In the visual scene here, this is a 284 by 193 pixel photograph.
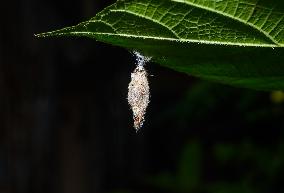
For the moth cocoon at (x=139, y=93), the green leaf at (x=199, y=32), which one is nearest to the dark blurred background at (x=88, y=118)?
the moth cocoon at (x=139, y=93)

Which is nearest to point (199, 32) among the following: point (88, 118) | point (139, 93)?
point (139, 93)

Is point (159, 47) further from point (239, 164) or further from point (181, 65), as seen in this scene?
point (239, 164)

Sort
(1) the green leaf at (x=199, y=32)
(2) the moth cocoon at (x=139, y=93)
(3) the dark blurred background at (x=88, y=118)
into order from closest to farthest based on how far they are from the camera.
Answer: (1) the green leaf at (x=199, y=32), (2) the moth cocoon at (x=139, y=93), (3) the dark blurred background at (x=88, y=118)

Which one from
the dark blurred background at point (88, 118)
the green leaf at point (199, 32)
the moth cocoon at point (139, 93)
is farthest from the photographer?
the dark blurred background at point (88, 118)

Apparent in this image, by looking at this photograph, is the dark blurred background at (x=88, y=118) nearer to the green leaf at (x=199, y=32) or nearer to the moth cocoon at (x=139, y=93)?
the moth cocoon at (x=139, y=93)

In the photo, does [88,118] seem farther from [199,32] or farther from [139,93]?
[199,32]
